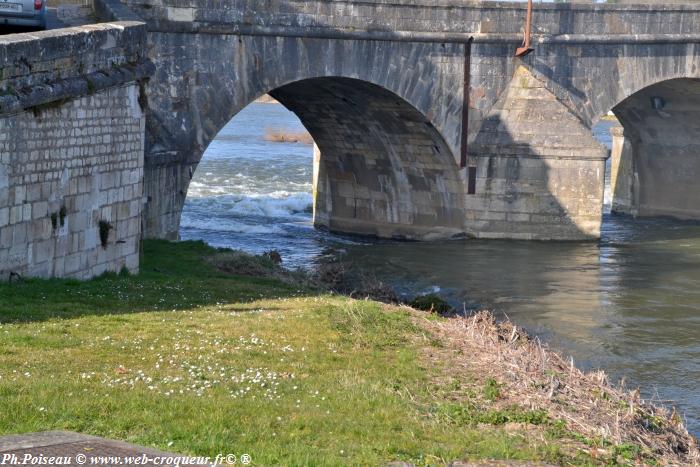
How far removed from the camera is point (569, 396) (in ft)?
37.7

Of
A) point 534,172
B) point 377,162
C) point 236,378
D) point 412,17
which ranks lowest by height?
point 377,162

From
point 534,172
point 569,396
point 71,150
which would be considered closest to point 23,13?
point 71,150

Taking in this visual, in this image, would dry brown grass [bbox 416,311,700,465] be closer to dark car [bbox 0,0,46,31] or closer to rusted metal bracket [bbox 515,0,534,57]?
dark car [bbox 0,0,46,31]

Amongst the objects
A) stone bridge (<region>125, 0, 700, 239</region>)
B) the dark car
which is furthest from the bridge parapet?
the dark car

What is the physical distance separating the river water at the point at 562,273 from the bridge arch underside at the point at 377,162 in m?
0.95

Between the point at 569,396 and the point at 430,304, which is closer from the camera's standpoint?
the point at 569,396

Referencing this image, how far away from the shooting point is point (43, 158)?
15641mm

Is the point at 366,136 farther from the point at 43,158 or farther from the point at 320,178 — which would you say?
the point at 43,158

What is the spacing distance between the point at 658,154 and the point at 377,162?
1086 centimetres

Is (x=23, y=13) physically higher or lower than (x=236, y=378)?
higher

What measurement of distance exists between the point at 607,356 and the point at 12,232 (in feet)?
28.6

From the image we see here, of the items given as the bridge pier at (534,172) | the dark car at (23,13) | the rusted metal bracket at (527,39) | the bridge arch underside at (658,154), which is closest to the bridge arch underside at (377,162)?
the bridge pier at (534,172)

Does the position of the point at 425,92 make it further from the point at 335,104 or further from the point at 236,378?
the point at 236,378

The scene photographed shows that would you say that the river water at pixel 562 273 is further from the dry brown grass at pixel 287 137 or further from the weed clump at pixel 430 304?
the dry brown grass at pixel 287 137
